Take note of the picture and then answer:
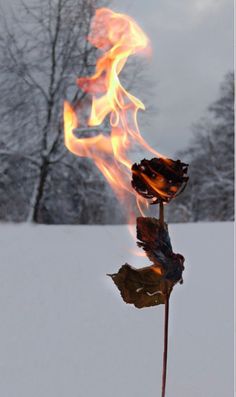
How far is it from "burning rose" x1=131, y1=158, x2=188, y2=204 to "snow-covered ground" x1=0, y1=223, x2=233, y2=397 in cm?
177

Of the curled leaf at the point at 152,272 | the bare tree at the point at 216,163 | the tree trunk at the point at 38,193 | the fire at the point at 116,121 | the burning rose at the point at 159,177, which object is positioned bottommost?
the curled leaf at the point at 152,272

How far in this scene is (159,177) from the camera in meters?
1.90

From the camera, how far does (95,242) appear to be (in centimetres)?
596

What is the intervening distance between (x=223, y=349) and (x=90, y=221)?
40.2 feet

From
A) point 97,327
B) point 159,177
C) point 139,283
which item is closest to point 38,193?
point 97,327

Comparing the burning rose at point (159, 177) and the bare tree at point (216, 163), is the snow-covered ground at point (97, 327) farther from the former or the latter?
the bare tree at point (216, 163)

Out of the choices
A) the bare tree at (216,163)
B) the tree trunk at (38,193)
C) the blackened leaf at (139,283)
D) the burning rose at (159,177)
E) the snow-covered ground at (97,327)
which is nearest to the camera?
the burning rose at (159,177)

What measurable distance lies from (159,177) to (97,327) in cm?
232

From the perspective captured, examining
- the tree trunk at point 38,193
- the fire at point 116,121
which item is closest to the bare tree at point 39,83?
the tree trunk at point 38,193

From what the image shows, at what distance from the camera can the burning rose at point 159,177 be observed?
6.22 feet

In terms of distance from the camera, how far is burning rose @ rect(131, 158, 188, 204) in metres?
1.89

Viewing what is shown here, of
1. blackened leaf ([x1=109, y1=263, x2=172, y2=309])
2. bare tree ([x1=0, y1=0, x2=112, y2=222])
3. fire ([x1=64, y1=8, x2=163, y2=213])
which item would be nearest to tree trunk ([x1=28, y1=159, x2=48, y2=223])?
bare tree ([x1=0, y1=0, x2=112, y2=222])

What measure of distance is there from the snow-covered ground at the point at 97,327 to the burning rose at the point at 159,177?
1.77m

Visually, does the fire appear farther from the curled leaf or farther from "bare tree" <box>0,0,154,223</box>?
"bare tree" <box>0,0,154,223</box>
